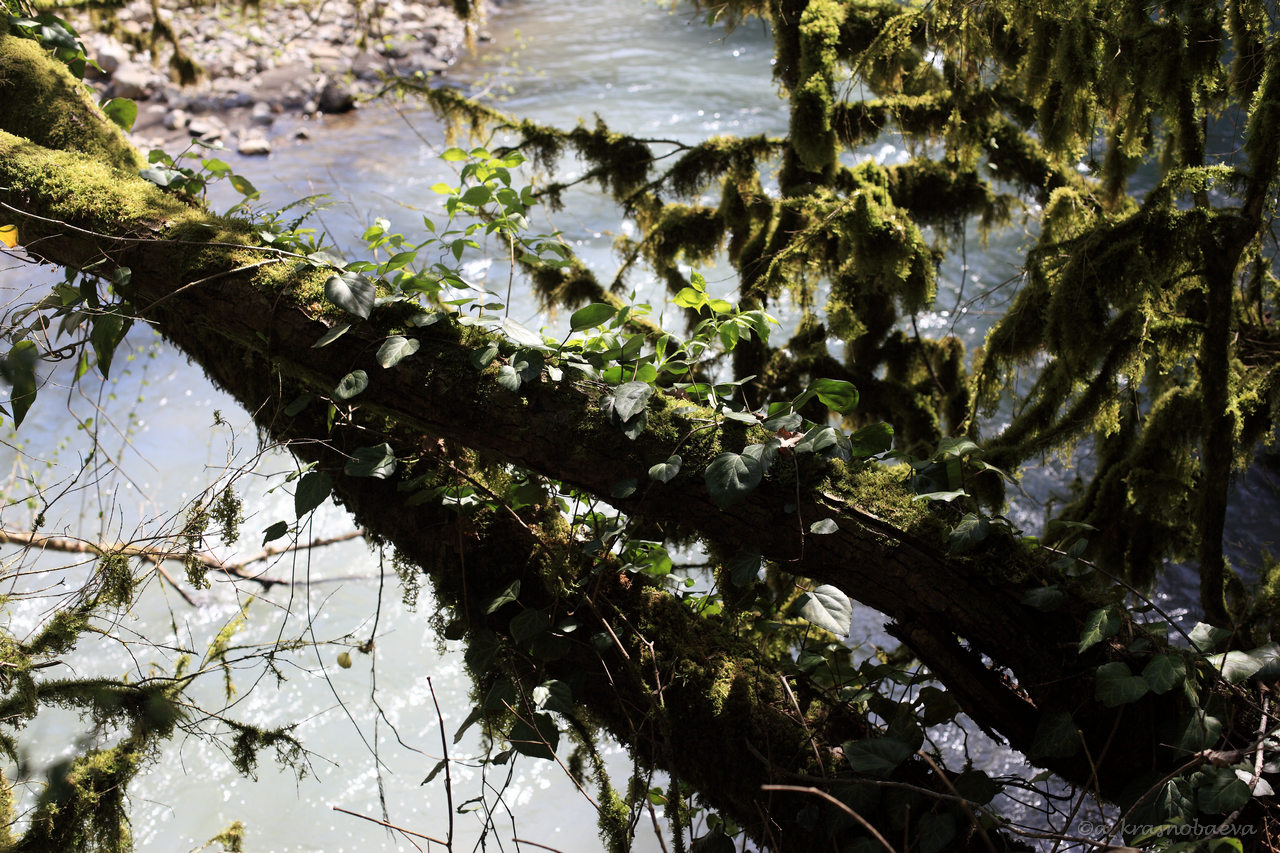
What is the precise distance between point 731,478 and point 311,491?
90cm

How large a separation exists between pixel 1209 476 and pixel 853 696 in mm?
1500

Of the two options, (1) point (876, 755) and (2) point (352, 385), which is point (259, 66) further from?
(1) point (876, 755)

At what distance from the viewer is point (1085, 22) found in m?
2.27

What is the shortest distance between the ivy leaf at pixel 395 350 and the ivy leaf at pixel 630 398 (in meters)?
0.45

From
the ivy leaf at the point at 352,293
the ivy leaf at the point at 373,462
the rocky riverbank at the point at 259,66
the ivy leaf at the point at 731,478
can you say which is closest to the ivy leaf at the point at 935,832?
the ivy leaf at the point at 731,478

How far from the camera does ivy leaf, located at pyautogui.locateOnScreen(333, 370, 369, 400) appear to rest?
167 cm

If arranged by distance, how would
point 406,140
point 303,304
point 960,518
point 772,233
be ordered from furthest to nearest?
1. point 406,140
2. point 772,233
3. point 303,304
4. point 960,518

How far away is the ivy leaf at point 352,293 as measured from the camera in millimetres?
1701

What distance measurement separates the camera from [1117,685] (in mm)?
1500

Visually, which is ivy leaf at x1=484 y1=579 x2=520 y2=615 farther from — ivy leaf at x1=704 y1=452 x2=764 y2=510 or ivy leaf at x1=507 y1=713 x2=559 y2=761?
ivy leaf at x1=704 y1=452 x2=764 y2=510

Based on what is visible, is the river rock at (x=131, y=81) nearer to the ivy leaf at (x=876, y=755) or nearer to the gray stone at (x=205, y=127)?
the gray stone at (x=205, y=127)

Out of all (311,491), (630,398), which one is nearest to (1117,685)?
(630,398)

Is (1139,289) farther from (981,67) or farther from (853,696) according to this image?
(853,696)

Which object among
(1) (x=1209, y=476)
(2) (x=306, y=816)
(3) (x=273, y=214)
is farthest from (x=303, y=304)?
(2) (x=306, y=816)
